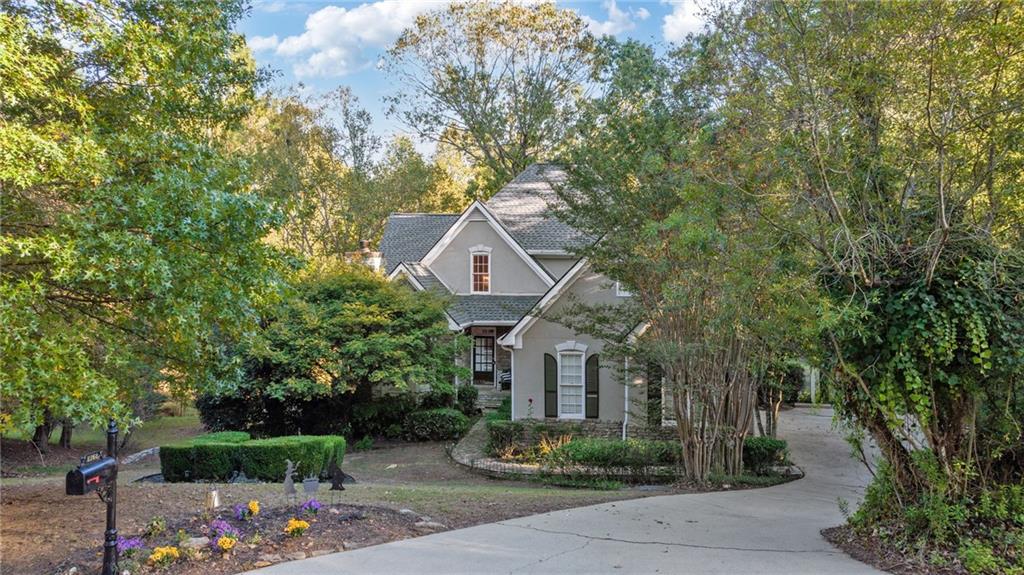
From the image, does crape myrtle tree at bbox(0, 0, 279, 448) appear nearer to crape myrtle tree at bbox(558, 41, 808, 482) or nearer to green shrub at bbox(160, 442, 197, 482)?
green shrub at bbox(160, 442, 197, 482)

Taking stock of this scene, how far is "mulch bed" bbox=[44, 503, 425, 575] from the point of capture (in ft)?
18.7

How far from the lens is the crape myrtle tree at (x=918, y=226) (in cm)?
604

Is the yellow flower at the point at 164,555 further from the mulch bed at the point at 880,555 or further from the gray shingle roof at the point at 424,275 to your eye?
the gray shingle roof at the point at 424,275

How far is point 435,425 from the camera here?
733 inches

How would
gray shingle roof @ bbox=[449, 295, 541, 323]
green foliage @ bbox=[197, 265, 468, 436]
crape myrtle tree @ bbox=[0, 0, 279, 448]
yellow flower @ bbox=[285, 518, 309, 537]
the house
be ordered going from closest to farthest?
crape myrtle tree @ bbox=[0, 0, 279, 448] → yellow flower @ bbox=[285, 518, 309, 537] → green foliage @ bbox=[197, 265, 468, 436] → the house → gray shingle roof @ bbox=[449, 295, 541, 323]

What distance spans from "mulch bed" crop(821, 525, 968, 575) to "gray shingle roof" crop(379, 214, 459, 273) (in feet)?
68.3

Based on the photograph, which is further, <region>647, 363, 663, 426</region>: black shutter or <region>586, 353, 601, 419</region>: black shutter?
<region>586, 353, 601, 419</region>: black shutter

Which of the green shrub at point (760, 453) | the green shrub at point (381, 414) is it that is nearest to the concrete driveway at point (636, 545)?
the green shrub at point (760, 453)

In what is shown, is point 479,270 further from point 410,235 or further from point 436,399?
point 410,235

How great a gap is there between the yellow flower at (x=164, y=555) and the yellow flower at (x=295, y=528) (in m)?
1.02

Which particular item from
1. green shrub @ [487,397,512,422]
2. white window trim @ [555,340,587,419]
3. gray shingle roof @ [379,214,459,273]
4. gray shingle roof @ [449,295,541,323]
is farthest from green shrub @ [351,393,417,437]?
gray shingle roof @ [379,214,459,273]

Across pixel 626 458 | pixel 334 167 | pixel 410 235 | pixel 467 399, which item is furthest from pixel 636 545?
pixel 334 167

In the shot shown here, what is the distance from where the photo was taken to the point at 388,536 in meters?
6.88

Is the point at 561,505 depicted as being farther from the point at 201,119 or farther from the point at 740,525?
the point at 201,119
